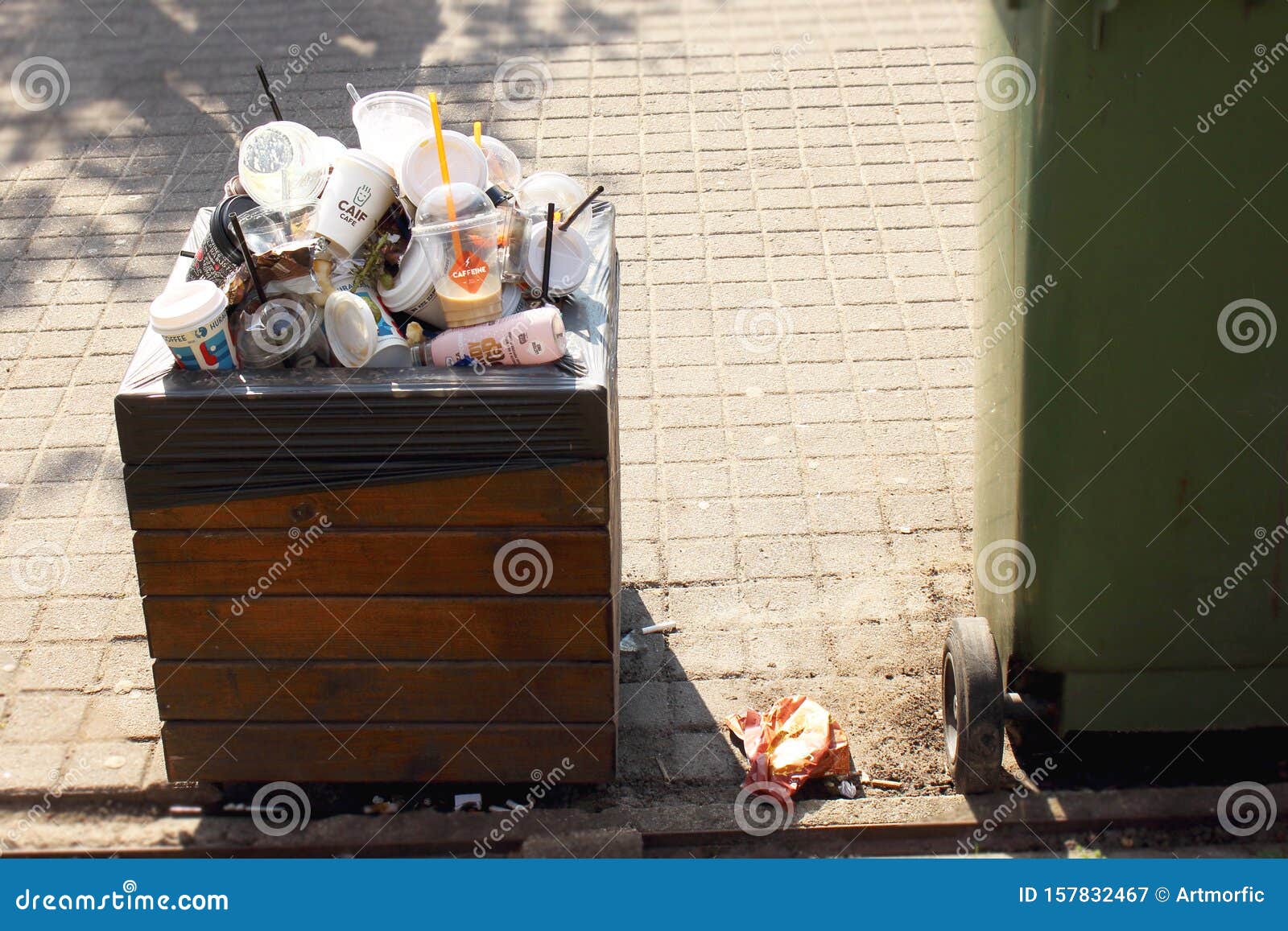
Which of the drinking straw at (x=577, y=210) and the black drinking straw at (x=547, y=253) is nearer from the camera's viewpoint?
the black drinking straw at (x=547, y=253)

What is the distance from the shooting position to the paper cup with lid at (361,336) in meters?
2.86

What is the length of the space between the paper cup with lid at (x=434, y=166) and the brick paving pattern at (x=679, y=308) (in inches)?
61.6

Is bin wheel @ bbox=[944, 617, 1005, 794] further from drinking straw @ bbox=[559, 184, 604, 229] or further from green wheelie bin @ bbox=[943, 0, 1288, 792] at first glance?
drinking straw @ bbox=[559, 184, 604, 229]

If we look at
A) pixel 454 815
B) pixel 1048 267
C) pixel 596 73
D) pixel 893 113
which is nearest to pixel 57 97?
pixel 596 73

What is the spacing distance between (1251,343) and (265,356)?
2.18 metres

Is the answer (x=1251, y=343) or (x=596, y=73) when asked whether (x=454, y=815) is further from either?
(x=596, y=73)

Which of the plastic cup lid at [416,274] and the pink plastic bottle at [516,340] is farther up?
the plastic cup lid at [416,274]

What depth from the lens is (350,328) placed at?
2.88m

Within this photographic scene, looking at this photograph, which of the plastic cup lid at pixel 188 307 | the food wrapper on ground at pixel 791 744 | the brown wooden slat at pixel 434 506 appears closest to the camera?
the plastic cup lid at pixel 188 307

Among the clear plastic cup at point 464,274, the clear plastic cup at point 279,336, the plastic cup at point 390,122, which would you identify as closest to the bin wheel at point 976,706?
the clear plastic cup at point 464,274

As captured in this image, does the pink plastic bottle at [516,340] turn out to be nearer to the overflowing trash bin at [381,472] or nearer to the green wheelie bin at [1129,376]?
the overflowing trash bin at [381,472]

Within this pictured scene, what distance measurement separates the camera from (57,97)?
24.2ft

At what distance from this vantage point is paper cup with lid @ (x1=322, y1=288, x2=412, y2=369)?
286 cm

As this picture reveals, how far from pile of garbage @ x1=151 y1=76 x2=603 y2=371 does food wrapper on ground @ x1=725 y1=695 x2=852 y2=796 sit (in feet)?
4.35
